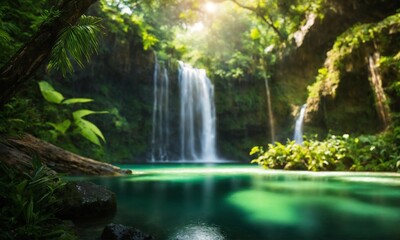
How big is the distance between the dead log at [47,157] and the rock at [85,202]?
1.00 m

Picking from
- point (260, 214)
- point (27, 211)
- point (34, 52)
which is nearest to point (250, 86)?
point (260, 214)

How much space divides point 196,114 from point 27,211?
1945 cm

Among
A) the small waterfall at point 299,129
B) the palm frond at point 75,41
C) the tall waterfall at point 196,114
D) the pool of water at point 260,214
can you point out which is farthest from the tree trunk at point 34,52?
the tall waterfall at point 196,114

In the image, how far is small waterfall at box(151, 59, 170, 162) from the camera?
2105cm

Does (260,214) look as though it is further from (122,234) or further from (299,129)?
(299,129)

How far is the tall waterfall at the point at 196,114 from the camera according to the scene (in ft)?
71.2

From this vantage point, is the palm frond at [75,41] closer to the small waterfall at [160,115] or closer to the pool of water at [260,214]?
the pool of water at [260,214]

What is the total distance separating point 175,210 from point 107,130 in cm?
1565

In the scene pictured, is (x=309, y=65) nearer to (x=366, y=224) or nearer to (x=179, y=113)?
(x=179, y=113)

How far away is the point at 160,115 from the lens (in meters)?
21.6

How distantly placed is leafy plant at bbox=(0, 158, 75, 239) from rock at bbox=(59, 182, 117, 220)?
40 cm

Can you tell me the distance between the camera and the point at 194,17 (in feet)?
60.3

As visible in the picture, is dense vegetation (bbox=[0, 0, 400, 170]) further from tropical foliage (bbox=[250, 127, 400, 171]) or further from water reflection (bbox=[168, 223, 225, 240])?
water reflection (bbox=[168, 223, 225, 240])

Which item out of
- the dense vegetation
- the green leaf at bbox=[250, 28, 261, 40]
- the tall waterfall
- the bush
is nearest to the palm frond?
the dense vegetation
